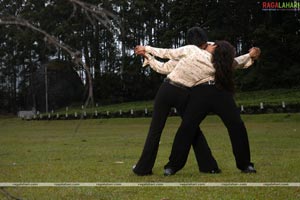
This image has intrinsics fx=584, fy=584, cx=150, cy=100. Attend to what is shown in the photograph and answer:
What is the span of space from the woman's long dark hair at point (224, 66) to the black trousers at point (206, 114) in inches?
3.9

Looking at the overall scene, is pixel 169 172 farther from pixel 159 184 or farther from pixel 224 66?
pixel 224 66

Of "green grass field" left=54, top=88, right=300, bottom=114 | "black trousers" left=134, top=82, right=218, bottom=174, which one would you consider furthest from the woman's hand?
"green grass field" left=54, top=88, right=300, bottom=114

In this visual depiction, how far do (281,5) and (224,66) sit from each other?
34.1 meters

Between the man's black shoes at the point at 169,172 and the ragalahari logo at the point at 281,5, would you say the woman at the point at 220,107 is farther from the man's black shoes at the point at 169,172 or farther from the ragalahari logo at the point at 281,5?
the ragalahari logo at the point at 281,5

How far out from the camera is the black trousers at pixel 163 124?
7727 mm

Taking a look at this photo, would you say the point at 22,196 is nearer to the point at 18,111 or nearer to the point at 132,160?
the point at 132,160

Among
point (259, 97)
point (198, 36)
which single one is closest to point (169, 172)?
point (198, 36)

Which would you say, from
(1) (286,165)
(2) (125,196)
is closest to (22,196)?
(2) (125,196)

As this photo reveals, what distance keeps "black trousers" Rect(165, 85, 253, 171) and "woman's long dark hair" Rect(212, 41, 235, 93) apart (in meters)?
0.10

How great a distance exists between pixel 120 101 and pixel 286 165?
37.3m

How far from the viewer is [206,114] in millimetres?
7629

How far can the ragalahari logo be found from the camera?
4025 centimetres

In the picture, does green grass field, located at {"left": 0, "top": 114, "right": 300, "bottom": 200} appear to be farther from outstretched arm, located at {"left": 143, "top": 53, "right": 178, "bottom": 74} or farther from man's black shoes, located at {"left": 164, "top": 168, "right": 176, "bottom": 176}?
outstretched arm, located at {"left": 143, "top": 53, "right": 178, "bottom": 74}

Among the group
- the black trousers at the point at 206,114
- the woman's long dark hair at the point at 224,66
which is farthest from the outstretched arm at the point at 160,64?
the woman's long dark hair at the point at 224,66
